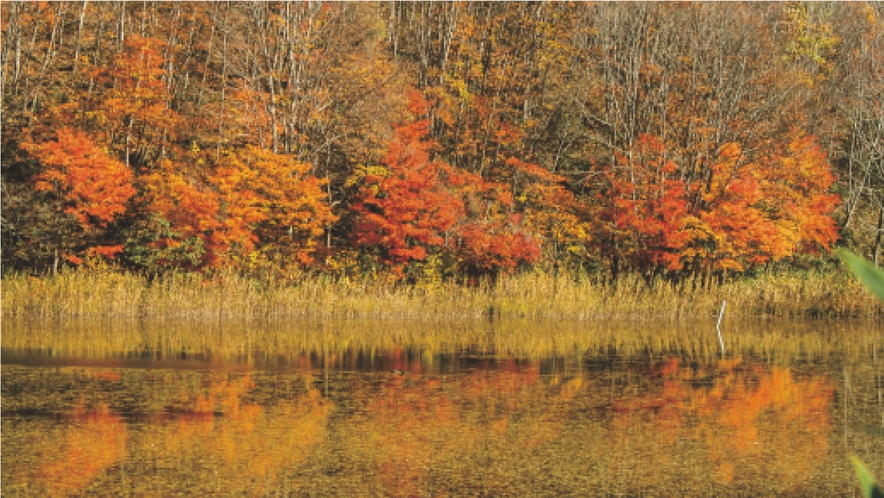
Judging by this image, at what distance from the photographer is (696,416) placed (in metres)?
13.3

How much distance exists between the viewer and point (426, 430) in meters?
12.1

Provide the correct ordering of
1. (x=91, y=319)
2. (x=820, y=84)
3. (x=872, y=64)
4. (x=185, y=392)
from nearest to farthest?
(x=185, y=392) < (x=91, y=319) < (x=872, y=64) < (x=820, y=84)

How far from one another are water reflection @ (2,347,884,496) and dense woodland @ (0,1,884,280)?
11.8 meters

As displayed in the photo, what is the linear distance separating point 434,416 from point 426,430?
95 centimetres

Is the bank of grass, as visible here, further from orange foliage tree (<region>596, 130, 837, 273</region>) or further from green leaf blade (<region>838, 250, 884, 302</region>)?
green leaf blade (<region>838, 250, 884, 302</region>)

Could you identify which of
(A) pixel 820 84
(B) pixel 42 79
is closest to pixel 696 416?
(B) pixel 42 79

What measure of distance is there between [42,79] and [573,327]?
1724cm

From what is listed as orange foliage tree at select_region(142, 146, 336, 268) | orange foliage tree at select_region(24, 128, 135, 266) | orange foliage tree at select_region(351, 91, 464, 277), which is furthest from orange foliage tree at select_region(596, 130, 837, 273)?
orange foliage tree at select_region(24, 128, 135, 266)

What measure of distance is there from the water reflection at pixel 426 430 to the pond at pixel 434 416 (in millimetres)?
35

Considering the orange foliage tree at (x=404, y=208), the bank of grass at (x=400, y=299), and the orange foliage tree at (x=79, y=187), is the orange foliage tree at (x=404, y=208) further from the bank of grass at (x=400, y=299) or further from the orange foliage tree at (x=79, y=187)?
the orange foliage tree at (x=79, y=187)

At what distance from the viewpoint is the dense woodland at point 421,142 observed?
2878 cm

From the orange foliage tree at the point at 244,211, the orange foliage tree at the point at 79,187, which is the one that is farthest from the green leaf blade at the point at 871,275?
the orange foliage tree at the point at 79,187

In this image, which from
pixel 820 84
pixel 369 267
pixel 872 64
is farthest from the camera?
pixel 820 84

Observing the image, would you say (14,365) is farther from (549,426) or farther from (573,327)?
(573,327)
